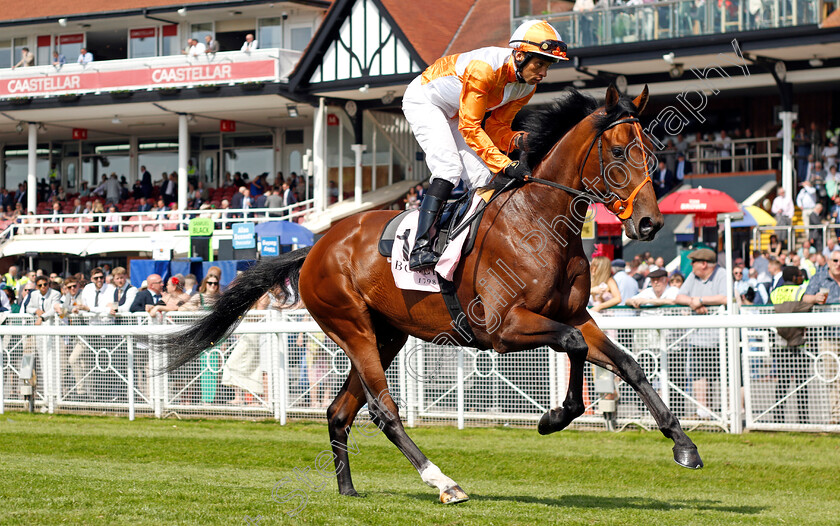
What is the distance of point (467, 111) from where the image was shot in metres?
5.33

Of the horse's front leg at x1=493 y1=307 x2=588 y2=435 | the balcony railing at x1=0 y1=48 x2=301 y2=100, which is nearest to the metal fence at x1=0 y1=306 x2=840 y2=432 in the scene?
the horse's front leg at x1=493 y1=307 x2=588 y2=435

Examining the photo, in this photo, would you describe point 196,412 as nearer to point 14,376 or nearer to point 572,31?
point 14,376

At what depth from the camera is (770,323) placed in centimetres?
814

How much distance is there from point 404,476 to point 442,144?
2.65 metres

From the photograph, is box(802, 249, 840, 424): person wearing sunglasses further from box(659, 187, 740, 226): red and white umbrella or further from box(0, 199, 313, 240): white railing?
box(0, 199, 313, 240): white railing

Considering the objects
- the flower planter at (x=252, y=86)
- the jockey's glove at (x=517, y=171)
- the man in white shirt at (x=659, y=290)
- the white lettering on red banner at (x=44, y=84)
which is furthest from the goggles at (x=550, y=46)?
the white lettering on red banner at (x=44, y=84)

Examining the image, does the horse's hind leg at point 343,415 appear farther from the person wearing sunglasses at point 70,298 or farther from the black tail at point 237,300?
the person wearing sunglasses at point 70,298

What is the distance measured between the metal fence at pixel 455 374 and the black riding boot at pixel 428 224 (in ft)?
7.24

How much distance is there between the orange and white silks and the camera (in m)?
5.32

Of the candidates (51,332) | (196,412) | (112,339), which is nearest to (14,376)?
(51,332)

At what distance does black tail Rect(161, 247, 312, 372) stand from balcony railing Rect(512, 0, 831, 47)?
1291cm

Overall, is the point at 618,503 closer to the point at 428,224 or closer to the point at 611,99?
the point at 428,224

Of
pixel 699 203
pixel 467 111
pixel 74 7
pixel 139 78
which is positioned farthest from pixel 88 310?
pixel 74 7

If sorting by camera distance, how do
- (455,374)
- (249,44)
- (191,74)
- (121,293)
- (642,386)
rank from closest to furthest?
1. (642,386)
2. (455,374)
3. (121,293)
4. (191,74)
5. (249,44)
